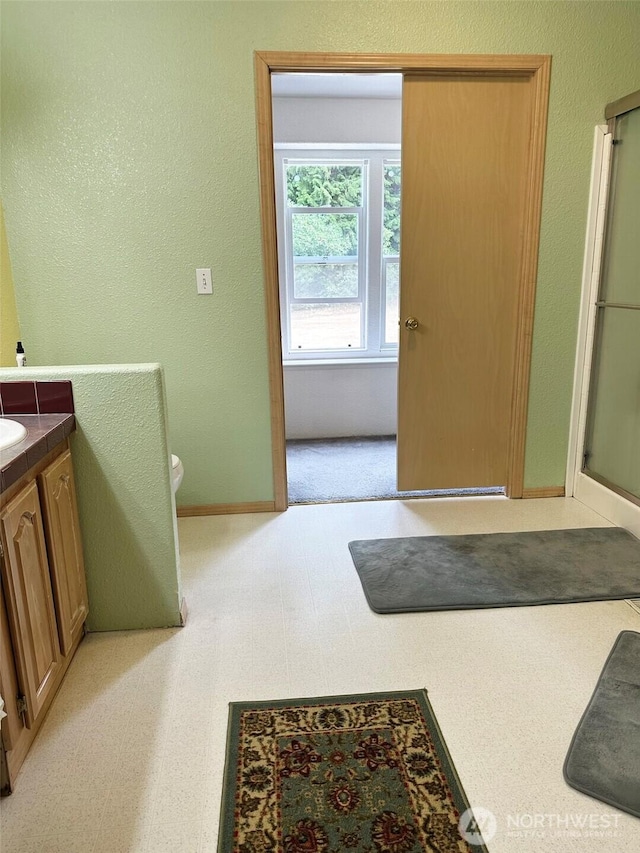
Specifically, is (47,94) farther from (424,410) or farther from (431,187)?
(424,410)

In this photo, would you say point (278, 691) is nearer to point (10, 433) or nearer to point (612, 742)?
point (612, 742)

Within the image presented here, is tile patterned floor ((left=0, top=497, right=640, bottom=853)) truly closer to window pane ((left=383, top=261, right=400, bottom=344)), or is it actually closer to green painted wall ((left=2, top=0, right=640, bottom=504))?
green painted wall ((left=2, top=0, right=640, bottom=504))

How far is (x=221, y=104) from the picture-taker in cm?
269

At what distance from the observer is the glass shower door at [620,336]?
2.76 metres

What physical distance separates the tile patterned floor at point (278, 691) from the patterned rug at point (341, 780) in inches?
1.9

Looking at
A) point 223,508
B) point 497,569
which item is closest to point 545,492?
point 497,569

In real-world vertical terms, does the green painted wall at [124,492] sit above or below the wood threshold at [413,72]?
below

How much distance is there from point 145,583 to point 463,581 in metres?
1.22

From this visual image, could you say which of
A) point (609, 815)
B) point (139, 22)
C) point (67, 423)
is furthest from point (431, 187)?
point (609, 815)

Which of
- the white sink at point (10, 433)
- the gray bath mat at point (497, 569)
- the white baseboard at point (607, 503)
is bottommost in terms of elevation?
the gray bath mat at point (497, 569)

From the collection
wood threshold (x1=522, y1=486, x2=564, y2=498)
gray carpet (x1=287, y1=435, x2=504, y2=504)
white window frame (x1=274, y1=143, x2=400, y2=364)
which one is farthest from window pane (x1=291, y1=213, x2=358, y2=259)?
wood threshold (x1=522, y1=486, x2=564, y2=498)

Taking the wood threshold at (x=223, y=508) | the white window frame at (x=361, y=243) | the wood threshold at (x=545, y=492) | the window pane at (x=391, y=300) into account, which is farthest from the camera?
the window pane at (x=391, y=300)

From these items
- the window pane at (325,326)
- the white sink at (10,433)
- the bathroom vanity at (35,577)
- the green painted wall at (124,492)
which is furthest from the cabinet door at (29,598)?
the window pane at (325,326)

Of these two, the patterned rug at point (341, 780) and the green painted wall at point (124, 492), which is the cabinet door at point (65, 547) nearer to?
the green painted wall at point (124, 492)
